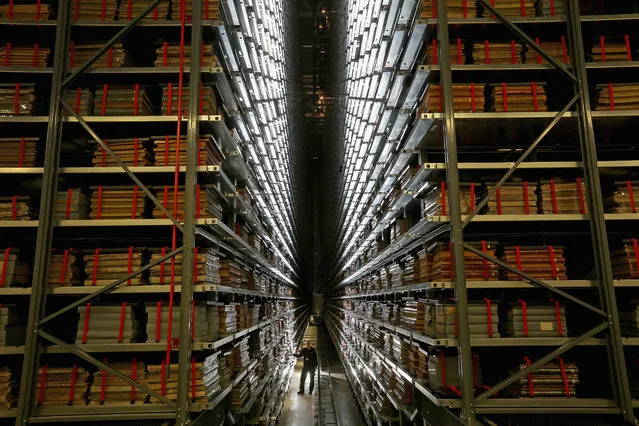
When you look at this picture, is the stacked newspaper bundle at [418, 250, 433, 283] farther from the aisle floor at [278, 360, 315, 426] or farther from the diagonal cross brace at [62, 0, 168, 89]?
the aisle floor at [278, 360, 315, 426]

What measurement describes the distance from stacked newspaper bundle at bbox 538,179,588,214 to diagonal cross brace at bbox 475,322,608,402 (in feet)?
3.71

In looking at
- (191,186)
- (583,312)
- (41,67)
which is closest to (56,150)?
(41,67)

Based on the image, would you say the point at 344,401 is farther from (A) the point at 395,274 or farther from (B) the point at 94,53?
(B) the point at 94,53

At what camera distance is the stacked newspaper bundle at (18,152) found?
4660 millimetres

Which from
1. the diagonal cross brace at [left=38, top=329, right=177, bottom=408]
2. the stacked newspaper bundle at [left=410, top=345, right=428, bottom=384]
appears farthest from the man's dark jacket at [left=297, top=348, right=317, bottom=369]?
the diagonal cross brace at [left=38, top=329, right=177, bottom=408]

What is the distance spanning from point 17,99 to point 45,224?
55.5 inches

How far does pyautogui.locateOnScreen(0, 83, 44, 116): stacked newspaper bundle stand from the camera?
468cm

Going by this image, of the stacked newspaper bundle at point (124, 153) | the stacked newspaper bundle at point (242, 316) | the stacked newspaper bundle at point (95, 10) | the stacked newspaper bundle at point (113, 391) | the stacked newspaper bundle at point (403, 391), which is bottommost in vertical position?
the stacked newspaper bundle at point (403, 391)

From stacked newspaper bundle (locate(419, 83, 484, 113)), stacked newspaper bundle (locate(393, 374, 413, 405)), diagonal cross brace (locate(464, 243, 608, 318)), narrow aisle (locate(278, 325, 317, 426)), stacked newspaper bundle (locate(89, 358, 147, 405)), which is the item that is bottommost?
narrow aisle (locate(278, 325, 317, 426))

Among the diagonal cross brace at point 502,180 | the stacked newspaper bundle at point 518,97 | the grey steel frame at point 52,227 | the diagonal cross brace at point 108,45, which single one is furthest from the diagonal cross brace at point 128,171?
the stacked newspaper bundle at point 518,97

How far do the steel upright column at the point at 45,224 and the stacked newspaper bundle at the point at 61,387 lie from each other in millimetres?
75

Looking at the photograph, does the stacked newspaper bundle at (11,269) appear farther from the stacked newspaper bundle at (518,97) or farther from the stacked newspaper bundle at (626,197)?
the stacked newspaper bundle at (626,197)

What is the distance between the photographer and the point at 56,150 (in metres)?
4.55

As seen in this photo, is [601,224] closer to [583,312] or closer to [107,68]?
[583,312]
